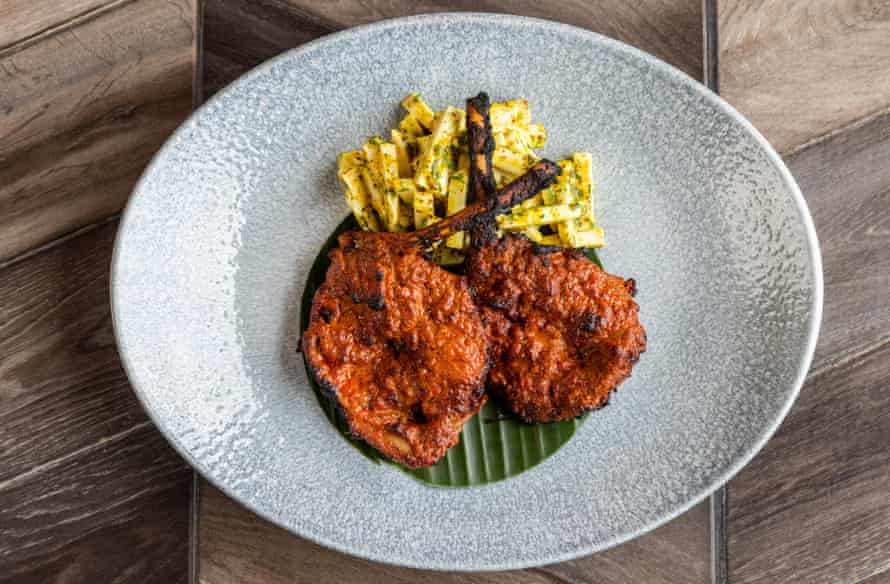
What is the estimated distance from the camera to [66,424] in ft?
10.7

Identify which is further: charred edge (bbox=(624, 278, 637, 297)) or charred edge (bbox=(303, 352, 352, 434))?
charred edge (bbox=(624, 278, 637, 297))

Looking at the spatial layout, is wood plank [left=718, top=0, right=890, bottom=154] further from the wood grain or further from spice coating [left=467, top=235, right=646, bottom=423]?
spice coating [left=467, top=235, right=646, bottom=423]

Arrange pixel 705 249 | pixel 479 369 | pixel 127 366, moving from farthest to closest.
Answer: pixel 705 249
pixel 127 366
pixel 479 369

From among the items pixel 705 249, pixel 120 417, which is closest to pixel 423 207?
pixel 705 249

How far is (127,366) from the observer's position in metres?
2.97

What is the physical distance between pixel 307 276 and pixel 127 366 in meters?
0.80

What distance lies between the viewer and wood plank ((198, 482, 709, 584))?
3273 millimetres

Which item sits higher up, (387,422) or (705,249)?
(705,249)

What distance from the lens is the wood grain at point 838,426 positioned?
332cm

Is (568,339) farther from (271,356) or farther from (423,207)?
(271,356)

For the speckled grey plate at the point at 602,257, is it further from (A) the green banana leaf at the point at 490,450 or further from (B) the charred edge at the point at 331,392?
(B) the charred edge at the point at 331,392

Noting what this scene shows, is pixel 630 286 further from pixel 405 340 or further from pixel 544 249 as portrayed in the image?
pixel 405 340

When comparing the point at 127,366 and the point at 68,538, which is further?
the point at 68,538

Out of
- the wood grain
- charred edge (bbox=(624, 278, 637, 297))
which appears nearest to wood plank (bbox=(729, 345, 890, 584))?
the wood grain
